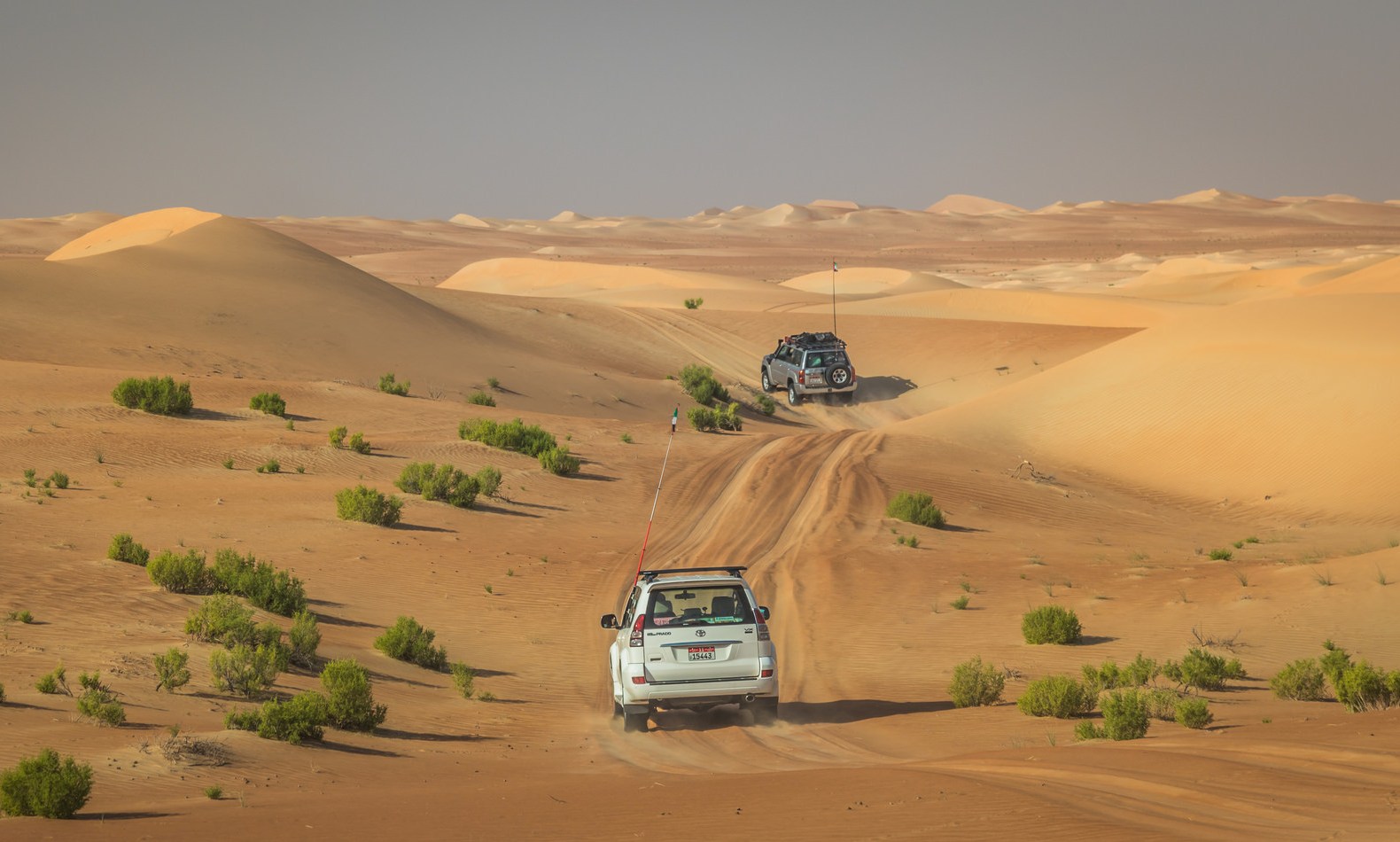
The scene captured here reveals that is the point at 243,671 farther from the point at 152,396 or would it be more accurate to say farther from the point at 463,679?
the point at 152,396

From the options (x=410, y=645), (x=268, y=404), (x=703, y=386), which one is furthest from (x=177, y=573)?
(x=703, y=386)

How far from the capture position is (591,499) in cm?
2573

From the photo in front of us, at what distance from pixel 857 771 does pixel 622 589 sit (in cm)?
1062

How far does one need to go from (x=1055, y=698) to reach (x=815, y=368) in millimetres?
30544

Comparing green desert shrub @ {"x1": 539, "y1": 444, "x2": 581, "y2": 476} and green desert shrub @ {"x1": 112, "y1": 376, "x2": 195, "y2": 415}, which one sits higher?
green desert shrub @ {"x1": 112, "y1": 376, "x2": 195, "y2": 415}

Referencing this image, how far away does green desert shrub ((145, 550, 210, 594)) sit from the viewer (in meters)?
15.6

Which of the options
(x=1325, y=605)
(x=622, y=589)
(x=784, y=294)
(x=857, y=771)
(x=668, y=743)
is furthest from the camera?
(x=784, y=294)

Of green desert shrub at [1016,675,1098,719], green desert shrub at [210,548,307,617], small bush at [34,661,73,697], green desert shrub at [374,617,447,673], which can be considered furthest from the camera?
green desert shrub at [210,548,307,617]

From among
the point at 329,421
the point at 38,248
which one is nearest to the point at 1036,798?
the point at 329,421

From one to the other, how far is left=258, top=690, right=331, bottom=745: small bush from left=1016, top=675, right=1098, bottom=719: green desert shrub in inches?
254

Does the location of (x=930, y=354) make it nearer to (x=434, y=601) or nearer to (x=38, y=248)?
(x=434, y=601)

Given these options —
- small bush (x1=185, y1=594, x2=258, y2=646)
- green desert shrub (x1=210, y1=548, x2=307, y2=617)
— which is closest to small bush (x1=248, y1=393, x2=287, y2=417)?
green desert shrub (x1=210, y1=548, x2=307, y2=617)

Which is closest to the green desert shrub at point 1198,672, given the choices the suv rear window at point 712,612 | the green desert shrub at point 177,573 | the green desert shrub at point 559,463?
the suv rear window at point 712,612

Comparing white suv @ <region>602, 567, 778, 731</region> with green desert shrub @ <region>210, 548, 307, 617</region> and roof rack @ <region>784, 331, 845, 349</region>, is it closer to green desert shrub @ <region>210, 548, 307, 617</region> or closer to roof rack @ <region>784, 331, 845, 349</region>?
green desert shrub @ <region>210, 548, 307, 617</region>
